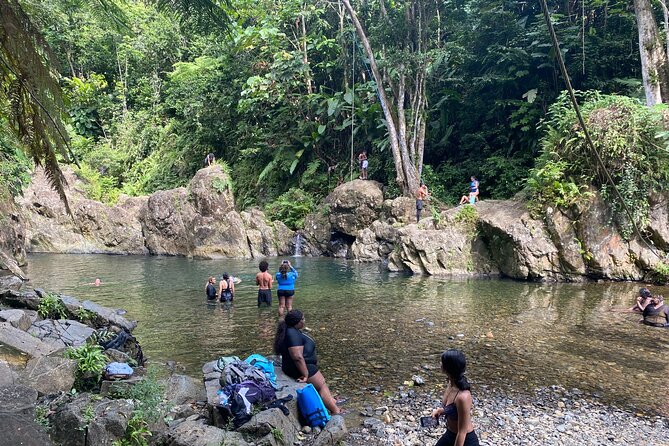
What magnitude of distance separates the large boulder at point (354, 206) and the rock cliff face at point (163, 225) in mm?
3095

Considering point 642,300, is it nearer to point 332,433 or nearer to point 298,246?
point 332,433

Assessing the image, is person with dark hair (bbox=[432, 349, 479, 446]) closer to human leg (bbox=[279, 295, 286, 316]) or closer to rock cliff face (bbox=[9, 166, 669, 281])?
human leg (bbox=[279, 295, 286, 316])

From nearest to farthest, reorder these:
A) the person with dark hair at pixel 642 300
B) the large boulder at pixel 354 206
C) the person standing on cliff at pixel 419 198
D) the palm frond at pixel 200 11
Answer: the palm frond at pixel 200 11 → the person with dark hair at pixel 642 300 → the person standing on cliff at pixel 419 198 → the large boulder at pixel 354 206

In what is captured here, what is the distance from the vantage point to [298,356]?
6250 mm

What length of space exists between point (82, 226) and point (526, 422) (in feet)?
89.8

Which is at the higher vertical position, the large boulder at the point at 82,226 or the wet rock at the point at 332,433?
the large boulder at the point at 82,226

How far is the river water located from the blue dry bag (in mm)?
937

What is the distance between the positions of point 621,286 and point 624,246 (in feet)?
4.82

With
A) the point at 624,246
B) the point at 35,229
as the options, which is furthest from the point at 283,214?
the point at 624,246

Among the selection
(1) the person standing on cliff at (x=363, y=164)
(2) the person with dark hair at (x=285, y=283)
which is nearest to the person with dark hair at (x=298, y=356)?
(2) the person with dark hair at (x=285, y=283)

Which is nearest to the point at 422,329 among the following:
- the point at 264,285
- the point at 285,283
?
the point at 285,283

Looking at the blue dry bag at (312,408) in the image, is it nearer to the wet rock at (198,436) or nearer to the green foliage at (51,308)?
the wet rock at (198,436)

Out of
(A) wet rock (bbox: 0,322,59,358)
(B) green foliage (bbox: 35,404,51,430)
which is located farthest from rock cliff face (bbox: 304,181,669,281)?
(B) green foliage (bbox: 35,404,51,430)

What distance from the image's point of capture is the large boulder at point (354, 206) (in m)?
24.1
